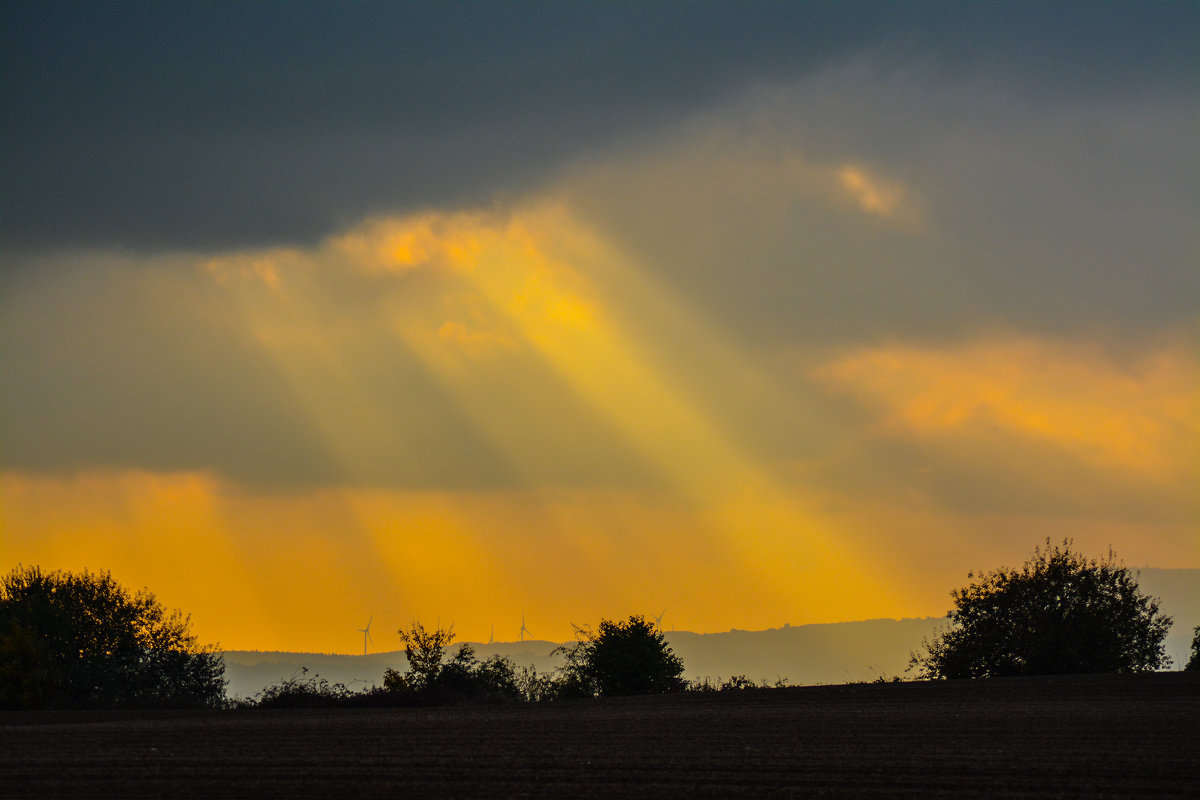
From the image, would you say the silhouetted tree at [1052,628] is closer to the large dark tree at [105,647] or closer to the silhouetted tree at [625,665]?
the silhouetted tree at [625,665]

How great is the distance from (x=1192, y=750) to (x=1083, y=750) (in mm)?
2052

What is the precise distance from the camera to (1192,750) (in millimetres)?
22953

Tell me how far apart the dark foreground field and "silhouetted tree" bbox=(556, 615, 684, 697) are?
1833 cm

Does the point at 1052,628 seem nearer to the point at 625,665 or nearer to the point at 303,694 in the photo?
the point at 625,665

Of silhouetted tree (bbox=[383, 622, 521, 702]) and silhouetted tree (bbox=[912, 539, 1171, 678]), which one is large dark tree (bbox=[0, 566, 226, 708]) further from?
silhouetted tree (bbox=[912, 539, 1171, 678])

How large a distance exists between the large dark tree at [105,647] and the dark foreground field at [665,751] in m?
22.6

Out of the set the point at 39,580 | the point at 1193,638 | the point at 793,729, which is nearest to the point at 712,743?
the point at 793,729

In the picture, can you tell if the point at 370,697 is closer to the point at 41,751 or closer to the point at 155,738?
the point at 155,738

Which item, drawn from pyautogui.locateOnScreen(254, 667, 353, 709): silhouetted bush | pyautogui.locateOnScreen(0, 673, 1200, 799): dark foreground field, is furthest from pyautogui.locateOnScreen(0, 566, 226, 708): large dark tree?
pyautogui.locateOnScreen(0, 673, 1200, 799): dark foreground field

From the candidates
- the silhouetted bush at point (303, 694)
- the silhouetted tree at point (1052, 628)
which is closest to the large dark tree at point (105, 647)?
the silhouetted bush at point (303, 694)

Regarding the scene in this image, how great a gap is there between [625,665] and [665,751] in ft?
117

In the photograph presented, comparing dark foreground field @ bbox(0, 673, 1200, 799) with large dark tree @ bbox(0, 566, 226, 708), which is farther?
large dark tree @ bbox(0, 566, 226, 708)

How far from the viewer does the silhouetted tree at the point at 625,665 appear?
6075 centimetres

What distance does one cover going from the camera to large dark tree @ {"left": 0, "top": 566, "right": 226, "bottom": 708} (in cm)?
6400
